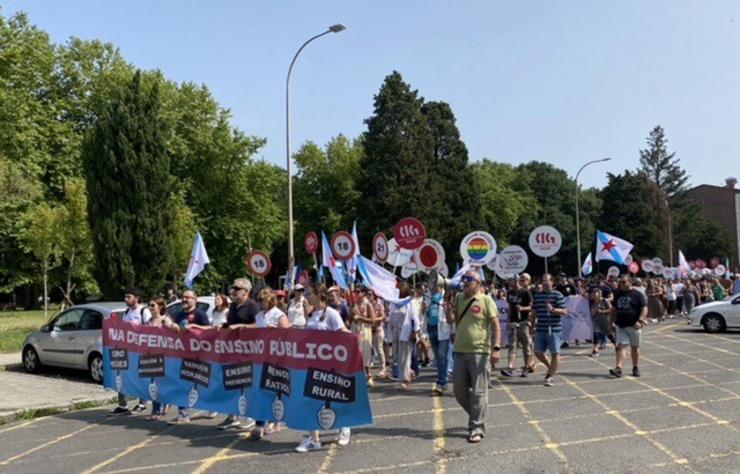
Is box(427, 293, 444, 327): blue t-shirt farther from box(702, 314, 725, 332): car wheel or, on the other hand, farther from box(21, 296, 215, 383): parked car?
box(702, 314, 725, 332): car wheel

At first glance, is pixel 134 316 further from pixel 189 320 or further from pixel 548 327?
pixel 548 327

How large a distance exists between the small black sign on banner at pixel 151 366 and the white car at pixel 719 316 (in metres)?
18.1

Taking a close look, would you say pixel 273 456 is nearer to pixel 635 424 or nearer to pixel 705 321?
pixel 635 424

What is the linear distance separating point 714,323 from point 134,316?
18180mm

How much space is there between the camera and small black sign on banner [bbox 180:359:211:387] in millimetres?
8711

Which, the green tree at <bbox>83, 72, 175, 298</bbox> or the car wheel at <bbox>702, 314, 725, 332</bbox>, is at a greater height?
the green tree at <bbox>83, 72, 175, 298</bbox>

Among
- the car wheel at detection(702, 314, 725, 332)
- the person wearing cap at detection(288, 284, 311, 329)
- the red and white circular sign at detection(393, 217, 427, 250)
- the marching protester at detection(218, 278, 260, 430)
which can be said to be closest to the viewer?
the marching protester at detection(218, 278, 260, 430)

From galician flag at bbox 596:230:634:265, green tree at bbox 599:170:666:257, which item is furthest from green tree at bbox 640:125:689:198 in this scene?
galician flag at bbox 596:230:634:265

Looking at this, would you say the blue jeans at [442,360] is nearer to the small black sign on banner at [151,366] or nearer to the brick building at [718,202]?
the small black sign on banner at [151,366]

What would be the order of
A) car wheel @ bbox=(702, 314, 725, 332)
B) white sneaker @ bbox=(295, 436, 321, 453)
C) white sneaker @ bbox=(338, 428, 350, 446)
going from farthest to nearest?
car wheel @ bbox=(702, 314, 725, 332) < white sneaker @ bbox=(338, 428, 350, 446) < white sneaker @ bbox=(295, 436, 321, 453)

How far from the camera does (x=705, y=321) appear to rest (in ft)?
70.2

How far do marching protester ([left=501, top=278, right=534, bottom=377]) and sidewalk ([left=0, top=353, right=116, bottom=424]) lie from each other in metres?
7.13

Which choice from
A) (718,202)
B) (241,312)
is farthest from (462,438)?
(718,202)

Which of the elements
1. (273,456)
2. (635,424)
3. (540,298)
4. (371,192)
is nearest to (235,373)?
(273,456)
